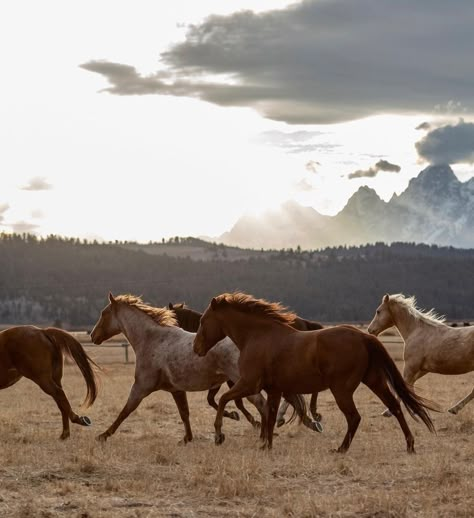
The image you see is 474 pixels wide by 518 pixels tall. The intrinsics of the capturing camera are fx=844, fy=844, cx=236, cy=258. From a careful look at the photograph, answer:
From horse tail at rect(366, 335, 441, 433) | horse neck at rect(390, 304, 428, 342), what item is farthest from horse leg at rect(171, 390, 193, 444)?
horse neck at rect(390, 304, 428, 342)

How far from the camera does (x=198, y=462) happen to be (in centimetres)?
1037

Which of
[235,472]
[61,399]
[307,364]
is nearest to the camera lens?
[235,472]

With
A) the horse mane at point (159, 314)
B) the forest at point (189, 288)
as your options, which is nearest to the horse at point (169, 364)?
the horse mane at point (159, 314)

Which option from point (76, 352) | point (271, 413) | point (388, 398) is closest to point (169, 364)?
point (76, 352)

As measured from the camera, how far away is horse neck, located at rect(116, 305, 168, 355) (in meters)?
13.2

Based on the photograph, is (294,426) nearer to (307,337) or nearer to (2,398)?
(307,337)

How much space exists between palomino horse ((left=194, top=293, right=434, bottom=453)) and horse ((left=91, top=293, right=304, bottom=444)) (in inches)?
29.1

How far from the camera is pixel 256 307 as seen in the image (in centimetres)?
1182

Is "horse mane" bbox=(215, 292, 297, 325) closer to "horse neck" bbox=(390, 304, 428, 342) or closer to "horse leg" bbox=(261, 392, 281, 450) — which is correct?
"horse leg" bbox=(261, 392, 281, 450)

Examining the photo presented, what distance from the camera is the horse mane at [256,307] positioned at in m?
11.7

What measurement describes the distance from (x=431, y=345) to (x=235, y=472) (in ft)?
24.8

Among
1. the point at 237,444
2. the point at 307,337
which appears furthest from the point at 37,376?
the point at 307,337

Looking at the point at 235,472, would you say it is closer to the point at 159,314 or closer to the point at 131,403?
the point at 131,403

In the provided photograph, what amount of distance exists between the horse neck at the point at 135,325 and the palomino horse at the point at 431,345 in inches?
200
